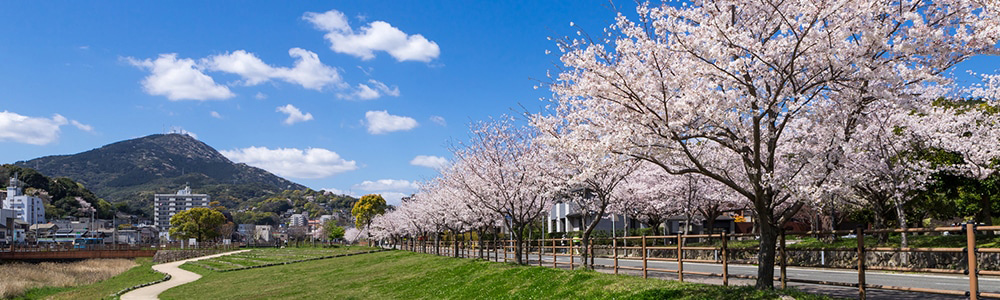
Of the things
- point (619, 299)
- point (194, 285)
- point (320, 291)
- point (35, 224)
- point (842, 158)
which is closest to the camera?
point (842, 158)

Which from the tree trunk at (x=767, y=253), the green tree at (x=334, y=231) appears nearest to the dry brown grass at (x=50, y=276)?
the tree trunk at (x=767, y=253)

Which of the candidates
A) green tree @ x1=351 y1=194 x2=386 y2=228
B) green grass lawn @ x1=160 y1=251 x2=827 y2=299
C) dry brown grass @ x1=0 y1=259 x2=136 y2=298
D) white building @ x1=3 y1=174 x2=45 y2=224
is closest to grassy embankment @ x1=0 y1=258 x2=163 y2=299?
dry brown grass @ x1=0 y1=259 x2=136 y2=298

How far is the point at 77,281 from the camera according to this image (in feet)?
167

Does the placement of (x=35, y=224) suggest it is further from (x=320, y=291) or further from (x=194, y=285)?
(x=320, y=291)

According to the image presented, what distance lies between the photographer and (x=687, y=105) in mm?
10836

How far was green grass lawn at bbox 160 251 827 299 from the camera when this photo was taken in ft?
44.5

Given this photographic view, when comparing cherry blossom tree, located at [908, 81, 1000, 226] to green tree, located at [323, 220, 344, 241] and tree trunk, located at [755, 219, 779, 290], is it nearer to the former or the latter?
tree trunk, located at [755, 219, 779, 290]

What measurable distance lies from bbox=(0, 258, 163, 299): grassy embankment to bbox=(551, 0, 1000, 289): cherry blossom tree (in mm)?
32928

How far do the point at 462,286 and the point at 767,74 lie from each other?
14057 millimetres

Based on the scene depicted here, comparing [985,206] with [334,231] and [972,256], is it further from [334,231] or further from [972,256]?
[334,231]

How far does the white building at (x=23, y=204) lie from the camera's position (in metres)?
140

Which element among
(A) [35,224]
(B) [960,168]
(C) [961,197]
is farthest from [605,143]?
(A) [35,224]

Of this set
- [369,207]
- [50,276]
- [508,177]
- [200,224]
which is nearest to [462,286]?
[508,177]

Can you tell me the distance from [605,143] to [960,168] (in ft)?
66.5
